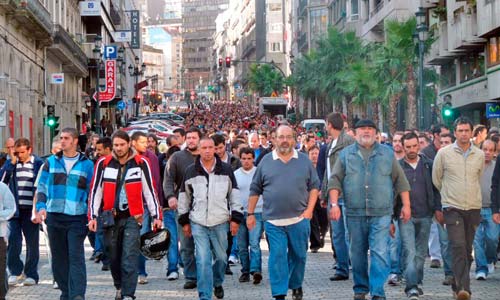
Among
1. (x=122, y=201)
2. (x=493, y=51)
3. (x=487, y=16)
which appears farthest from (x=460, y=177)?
(x=493, y=51)

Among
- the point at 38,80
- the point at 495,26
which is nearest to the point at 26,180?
the point at 495,26

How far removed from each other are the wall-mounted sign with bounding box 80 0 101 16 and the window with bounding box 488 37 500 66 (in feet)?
96.1

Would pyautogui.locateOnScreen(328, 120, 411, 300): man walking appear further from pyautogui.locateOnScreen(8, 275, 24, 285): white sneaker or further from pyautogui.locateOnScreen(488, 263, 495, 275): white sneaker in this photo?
pyautogui.locateOnScreen(8, 275, 24, 285): white sneaker

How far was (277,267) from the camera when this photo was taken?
1082cm

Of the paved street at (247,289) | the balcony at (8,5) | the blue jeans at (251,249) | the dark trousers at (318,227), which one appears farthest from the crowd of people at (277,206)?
the balcony at (8,5)

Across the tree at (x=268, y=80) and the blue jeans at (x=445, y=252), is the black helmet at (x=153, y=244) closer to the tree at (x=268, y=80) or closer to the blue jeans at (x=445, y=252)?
the blue jeans at (x=445, y=252)

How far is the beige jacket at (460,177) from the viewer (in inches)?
445

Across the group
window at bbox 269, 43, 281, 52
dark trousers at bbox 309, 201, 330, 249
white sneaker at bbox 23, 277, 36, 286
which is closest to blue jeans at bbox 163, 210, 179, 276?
white sneaker at bbox 23, 277, 36, 286

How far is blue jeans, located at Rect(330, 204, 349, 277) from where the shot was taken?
44.0ft

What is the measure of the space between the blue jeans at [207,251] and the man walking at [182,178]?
1021mm

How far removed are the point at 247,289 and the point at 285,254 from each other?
1.93 m

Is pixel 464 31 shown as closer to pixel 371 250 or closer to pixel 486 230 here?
pixel 486 230

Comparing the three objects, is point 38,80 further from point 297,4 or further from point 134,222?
point 297,4

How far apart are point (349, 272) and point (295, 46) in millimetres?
110797
